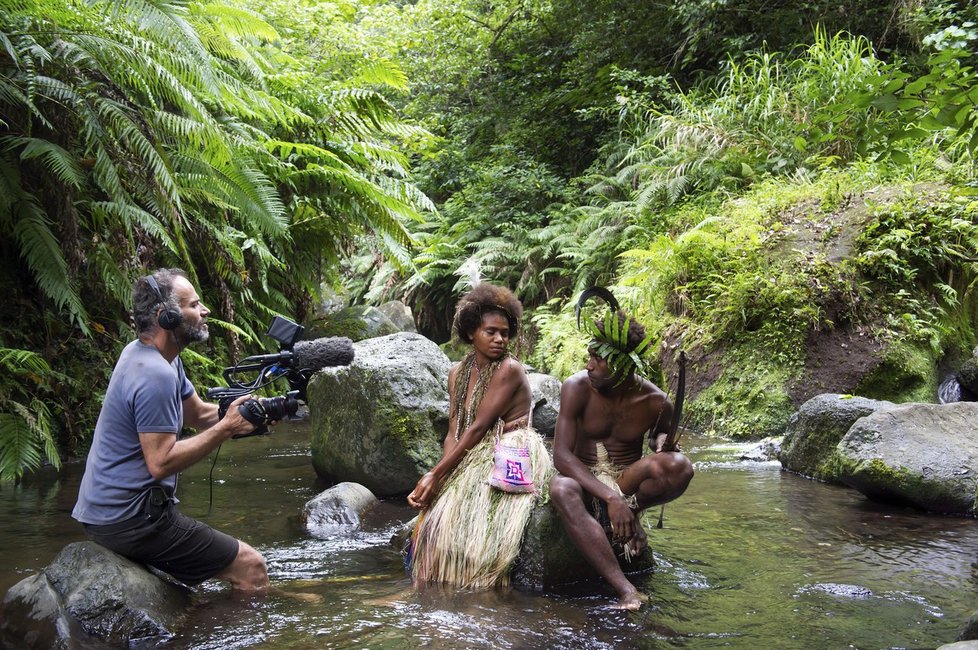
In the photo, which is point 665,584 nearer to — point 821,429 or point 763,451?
point 821,429

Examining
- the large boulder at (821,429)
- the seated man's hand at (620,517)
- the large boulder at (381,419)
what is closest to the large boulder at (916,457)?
the large boulder at (821,429)

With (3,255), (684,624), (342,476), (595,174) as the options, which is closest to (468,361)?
(684,624)

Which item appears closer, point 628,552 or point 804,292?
point 628,552

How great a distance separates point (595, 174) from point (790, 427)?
8.17 m

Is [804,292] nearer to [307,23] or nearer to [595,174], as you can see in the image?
[595,174]

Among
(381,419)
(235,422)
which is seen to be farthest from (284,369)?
(381,419)

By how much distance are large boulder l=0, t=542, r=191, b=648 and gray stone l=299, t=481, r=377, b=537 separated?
174 cm

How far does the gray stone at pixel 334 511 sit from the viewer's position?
5324 millimetres

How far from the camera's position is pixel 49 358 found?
6930 millimetres

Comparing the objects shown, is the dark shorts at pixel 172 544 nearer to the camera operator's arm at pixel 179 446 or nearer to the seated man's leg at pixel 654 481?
the camera operator's arm at pixel 179 446

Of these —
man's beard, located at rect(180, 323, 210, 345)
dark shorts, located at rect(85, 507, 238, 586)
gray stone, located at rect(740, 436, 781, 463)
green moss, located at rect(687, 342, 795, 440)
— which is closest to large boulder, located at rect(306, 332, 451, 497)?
dark shorts, located at rect(85, 507, 238, 586)

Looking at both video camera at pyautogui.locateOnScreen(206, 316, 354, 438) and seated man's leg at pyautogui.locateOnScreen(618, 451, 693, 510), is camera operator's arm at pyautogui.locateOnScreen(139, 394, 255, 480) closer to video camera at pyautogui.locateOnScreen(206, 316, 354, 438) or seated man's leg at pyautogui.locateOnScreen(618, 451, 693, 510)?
video camera at pyautogui.locateOnScreen(206, 316, 354, 438)

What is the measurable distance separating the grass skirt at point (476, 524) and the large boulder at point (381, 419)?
1.84m

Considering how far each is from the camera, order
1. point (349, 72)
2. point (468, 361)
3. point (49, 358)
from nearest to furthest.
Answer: point (468, 361), point (49, 358), point (349, 72)
